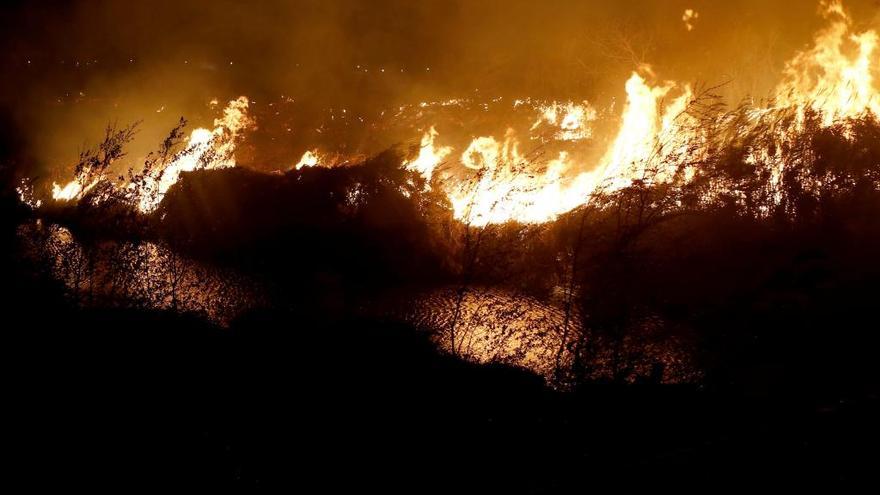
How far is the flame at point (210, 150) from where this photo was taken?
1152cm

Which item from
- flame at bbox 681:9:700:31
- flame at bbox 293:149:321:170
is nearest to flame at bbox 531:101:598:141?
flame at bbox 681:9:700:31

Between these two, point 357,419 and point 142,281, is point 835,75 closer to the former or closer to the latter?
point 357,419

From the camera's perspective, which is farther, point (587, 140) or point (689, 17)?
point (689, 17)

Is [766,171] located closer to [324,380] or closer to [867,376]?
[867,376]

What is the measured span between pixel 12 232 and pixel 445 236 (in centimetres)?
947

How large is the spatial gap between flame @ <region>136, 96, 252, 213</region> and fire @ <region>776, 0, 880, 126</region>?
1350 cm

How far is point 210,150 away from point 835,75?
15.5m

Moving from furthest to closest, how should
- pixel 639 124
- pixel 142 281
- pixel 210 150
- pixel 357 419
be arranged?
pixel 210 150 < pixel 639 124 < pixel 142 281 < pixel 357 419

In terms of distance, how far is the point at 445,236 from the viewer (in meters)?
9.70

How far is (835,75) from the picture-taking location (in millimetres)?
12180

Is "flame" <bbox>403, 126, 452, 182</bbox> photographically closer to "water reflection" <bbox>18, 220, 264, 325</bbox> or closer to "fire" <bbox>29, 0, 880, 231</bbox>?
"fire" <bbox>29, 0, 880, 231</bbox>

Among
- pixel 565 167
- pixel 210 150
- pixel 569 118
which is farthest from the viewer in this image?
pixel 569 118

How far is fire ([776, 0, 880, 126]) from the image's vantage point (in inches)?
446

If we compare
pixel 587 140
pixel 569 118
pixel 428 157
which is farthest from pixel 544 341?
pixel 569 118
